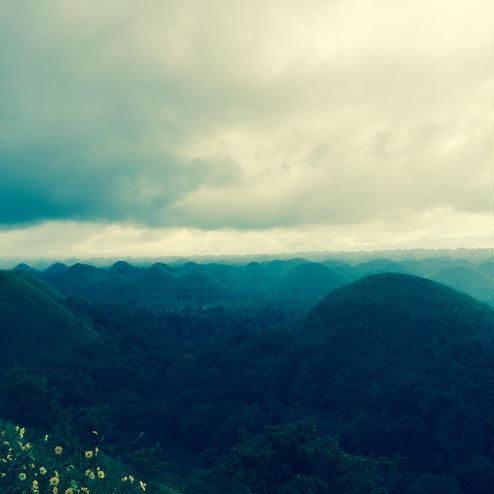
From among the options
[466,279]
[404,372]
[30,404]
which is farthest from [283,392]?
[466,279]

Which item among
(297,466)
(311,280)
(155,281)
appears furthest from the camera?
(155,281)

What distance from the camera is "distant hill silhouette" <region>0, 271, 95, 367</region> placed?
3861 centimetres

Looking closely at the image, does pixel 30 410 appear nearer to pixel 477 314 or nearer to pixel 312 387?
pixel 312 387

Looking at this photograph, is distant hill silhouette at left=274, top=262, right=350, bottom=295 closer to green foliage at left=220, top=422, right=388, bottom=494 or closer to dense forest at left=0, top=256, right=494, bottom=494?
dense forest at left=0, top=256, right=494, bottom=494

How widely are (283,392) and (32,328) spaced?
2782 cm

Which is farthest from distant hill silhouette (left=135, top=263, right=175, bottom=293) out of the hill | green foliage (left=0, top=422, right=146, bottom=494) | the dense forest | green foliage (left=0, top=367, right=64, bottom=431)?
green foliage (left=0, top=422, right=146, bottom=494)

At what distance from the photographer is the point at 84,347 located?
132 ft

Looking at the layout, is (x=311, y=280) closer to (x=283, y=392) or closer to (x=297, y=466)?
(x=283, y=392)

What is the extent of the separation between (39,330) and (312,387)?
96.4 feet

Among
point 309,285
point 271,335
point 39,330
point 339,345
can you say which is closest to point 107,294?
point 309,285

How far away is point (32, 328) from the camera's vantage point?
42.5 metres

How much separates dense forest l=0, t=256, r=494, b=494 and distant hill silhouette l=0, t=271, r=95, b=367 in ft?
0.63

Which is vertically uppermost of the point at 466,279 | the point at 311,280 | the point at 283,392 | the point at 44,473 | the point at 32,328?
the point at 44,473

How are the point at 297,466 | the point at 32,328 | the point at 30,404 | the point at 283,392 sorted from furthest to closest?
the point at 32,328, the point at 283,392, the point at 30,404, the point at 297,466
